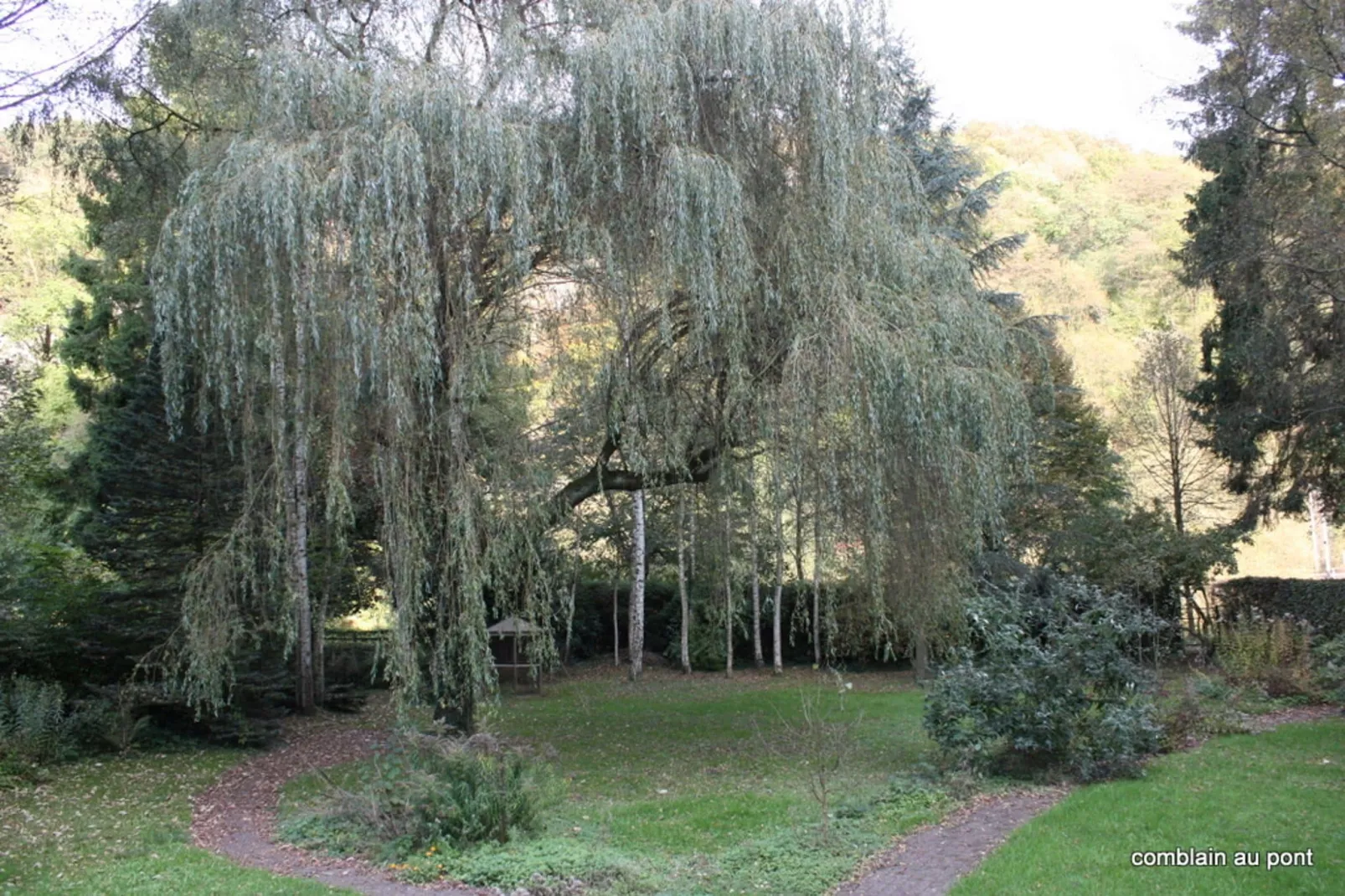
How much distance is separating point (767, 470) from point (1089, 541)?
403 inches

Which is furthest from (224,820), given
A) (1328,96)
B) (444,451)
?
(1328,96)

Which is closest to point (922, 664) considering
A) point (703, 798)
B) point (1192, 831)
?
point (703, 798)

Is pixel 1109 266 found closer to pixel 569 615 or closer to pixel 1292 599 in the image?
pixel 1292 599

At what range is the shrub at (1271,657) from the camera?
1109cm

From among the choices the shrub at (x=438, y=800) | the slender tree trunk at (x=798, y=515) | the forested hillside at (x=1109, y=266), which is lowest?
the shrub at (x=438, y=800)

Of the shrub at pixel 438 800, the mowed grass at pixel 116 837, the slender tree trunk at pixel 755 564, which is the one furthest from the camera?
the slender tree trunk at pixel 755 564

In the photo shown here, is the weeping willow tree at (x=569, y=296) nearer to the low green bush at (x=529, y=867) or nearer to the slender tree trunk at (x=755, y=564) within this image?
the slender tree trunk at (x=755, y=564)

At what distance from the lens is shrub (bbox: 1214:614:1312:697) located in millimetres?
11094

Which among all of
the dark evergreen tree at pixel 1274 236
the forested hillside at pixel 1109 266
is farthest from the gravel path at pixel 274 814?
the forested hillside at pixel 1109 266

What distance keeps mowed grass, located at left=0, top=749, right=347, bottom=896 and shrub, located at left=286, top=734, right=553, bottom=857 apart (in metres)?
0.68

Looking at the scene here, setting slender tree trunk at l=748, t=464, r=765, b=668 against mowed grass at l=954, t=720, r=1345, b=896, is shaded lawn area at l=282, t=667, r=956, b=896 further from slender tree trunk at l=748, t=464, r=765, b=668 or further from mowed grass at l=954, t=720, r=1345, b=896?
slender tree trunk at l=748, t=464, r=765, b=668

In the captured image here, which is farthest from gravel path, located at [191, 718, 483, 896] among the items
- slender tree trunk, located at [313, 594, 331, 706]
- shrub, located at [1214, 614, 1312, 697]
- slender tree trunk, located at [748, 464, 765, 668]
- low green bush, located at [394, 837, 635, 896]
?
shrub, located at [1214, 614, 1312, 697]

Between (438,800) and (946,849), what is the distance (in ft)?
10.5

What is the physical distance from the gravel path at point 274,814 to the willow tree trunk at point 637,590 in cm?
591
